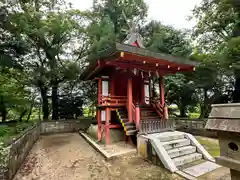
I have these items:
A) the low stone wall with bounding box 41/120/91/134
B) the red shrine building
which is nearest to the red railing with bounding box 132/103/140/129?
the red shrine building

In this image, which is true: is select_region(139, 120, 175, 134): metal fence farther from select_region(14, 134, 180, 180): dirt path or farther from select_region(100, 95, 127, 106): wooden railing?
select_region(100, 95, 127, 106): wooden railing

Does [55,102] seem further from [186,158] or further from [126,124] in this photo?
[186,158]

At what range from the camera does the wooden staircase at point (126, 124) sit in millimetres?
5871

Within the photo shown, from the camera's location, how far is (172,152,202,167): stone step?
440 cm

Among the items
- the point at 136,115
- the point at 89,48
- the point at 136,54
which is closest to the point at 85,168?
the point at 136,115

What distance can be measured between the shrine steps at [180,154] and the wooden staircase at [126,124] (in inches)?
19.3

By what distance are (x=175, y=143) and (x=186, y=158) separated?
0.58 meters

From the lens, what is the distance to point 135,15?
1435 cm

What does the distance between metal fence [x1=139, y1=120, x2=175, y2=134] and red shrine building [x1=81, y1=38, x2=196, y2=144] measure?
22 centimetres

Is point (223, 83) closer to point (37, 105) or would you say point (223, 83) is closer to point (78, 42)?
point (78, 42)

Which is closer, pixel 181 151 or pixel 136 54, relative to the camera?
pixel 181 151

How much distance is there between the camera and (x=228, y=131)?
131 cm

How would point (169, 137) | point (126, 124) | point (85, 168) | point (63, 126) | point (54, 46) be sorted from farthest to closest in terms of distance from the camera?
A: point (54, 46) < point (63, 126) < point (126, 124) < point (169, 137) < point (85, 168)

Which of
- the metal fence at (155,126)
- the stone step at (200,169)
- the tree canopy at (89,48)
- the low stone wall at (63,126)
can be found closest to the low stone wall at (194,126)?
the tree canopy at (89,48)
